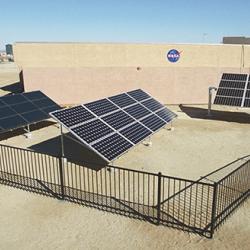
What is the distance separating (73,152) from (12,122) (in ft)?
15.6

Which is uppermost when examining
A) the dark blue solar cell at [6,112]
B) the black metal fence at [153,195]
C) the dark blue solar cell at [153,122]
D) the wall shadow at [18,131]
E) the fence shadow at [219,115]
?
the dark blue solar cell at [6,112]

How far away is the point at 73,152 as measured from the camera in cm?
1652

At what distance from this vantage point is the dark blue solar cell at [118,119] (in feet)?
50.1

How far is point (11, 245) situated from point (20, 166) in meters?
5.84

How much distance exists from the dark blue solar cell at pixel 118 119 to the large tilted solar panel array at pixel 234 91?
31.5 ft

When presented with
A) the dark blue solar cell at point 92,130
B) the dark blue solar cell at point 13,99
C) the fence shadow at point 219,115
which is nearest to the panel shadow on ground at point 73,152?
the dark blue solar cell at point 92,130

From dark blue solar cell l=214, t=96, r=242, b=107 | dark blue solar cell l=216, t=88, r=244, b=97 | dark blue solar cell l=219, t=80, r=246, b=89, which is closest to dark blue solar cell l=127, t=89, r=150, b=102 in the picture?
dark blue solar cell l=214, t=96, r=242, b=107

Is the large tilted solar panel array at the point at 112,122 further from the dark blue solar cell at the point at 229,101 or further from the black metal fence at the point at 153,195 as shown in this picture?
the dark blue solar cell at the point at 229,101

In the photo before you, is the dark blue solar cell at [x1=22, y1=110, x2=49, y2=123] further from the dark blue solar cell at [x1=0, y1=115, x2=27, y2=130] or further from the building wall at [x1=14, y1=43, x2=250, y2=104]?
the building wall at [x1=14, y1=43, x2=250, y2=104]

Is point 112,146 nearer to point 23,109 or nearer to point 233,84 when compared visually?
point 23,109

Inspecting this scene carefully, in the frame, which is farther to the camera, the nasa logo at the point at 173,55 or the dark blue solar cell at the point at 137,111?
the nasa logo at the point at 173,55

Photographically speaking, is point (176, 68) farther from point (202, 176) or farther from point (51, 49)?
point (202, 176)

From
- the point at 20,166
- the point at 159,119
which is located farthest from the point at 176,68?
the point at 20,166

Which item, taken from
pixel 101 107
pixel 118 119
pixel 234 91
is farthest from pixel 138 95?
pixel 234 91
